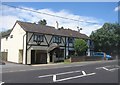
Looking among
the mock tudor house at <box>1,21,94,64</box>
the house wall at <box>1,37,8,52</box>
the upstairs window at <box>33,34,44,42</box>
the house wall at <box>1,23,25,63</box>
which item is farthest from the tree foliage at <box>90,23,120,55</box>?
the house wall at <box>1,23,25,63</box>

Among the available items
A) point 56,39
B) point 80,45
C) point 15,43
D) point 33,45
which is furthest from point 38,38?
point 80,45

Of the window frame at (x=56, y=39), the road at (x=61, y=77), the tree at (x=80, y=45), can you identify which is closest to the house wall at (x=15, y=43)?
the window frame at (x=56, y=39)

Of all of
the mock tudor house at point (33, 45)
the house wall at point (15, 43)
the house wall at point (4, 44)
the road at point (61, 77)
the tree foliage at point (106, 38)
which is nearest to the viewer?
the road at point (61, 77)

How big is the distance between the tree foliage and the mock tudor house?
14.6 metres

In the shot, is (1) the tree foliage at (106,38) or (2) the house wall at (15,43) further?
(1) the tree foliage at (106,38)

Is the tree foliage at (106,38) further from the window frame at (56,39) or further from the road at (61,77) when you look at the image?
the road at (61,77)

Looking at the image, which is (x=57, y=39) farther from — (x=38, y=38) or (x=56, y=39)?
(x=38, y=38)

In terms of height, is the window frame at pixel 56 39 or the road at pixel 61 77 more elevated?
the window frame at pixel 56 39

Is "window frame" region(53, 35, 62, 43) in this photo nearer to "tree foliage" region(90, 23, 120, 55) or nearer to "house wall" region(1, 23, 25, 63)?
"house wall" region(1, 23, 25, 63)

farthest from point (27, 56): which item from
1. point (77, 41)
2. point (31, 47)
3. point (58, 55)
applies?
point (77, 41)

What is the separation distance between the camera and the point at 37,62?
39.1 m

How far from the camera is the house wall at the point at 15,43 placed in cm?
3835

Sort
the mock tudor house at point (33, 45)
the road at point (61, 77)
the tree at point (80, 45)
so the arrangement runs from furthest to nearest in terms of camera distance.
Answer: the tree at point (80, 45) < the mock tudor house at point (33, 45) < the road at point (61, 77)

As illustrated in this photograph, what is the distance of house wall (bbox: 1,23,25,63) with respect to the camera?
126ft
